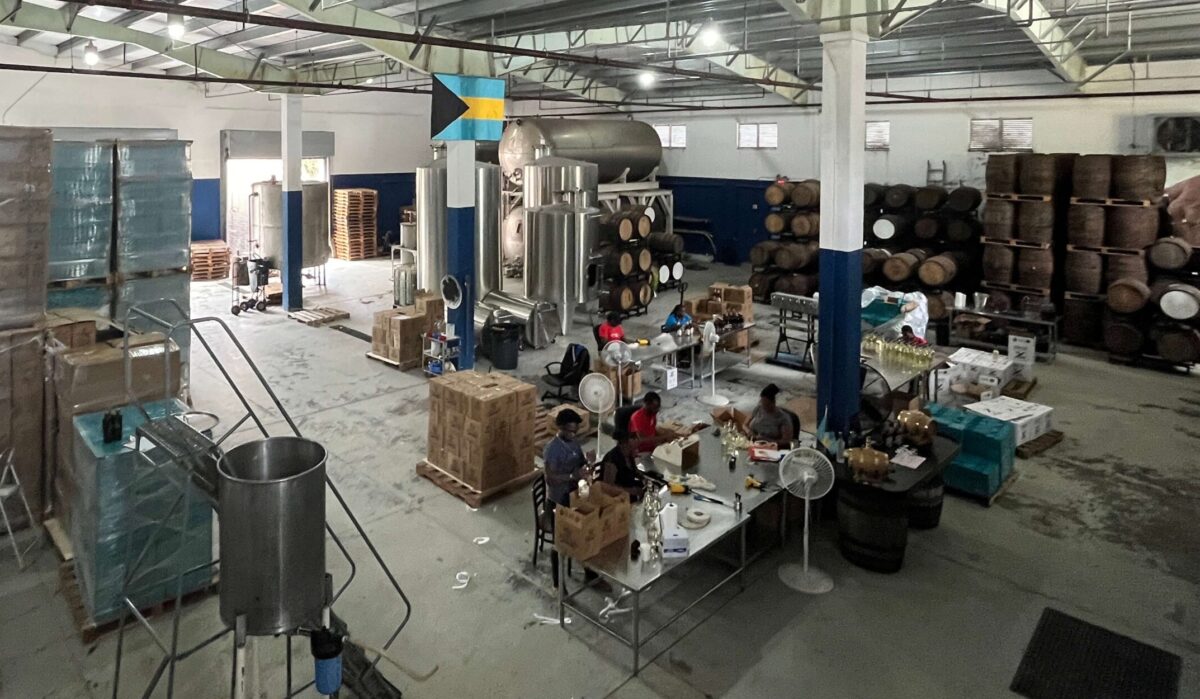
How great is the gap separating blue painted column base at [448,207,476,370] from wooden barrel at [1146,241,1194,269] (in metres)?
9.95

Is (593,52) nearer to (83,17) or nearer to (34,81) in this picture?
(83,17)

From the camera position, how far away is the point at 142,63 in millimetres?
16047

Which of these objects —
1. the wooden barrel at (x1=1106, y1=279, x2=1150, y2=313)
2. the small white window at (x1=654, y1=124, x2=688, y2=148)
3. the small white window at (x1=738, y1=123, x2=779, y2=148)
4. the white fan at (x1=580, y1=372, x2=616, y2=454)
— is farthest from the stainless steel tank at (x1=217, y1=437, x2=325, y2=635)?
the small white window at (x1=654, y1=124, x2=688, y2=148)

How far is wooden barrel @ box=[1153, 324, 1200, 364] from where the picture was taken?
1071cm

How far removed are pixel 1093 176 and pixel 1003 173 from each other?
4.27ft

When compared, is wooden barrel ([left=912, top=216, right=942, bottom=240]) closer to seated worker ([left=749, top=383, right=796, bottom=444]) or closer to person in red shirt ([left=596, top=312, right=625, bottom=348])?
person in red shirt ([left=596, top=312, right=625, bottom=348])

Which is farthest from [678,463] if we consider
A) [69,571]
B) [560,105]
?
[560,105]

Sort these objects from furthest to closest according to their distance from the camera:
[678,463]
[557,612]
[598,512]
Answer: [678,463], [557,612], [598,512]

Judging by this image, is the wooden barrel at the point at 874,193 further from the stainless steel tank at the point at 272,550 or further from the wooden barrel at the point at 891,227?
the stainless steel tank at the point at 272,550

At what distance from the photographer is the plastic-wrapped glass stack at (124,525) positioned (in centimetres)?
489

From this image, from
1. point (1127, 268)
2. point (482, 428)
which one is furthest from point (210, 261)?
point (1127, 268)

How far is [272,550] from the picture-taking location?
3293mm

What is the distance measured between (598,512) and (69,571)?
12.5 feet

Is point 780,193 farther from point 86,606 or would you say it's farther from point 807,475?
point 86,606
